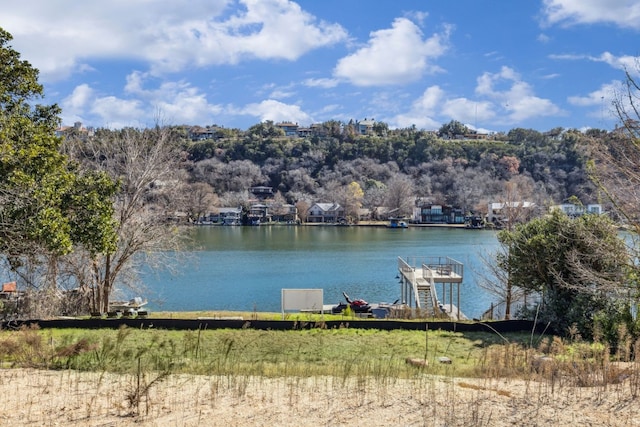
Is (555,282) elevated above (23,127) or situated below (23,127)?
below

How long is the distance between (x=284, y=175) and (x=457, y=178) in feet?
120

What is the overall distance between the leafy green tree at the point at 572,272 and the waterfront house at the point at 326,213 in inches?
3225

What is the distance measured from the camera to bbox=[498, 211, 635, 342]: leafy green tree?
477 inches

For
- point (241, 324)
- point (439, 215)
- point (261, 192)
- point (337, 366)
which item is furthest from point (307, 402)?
point (261, 192)

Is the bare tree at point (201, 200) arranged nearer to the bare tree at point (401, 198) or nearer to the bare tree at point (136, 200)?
the bare tree at point (401, 198)

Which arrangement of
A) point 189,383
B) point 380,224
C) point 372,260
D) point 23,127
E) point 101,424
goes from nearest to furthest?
point 101,424, point 189,383, point 23,127, point 372,260, point 380,224

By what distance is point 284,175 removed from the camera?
118812 mm

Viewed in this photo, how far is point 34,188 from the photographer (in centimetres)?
1229

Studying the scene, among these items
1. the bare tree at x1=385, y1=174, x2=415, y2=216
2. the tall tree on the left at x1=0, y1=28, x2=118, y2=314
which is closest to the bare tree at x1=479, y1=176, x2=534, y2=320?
the tall tree on the left at x1=0, y1=28, x2=118, y2=314

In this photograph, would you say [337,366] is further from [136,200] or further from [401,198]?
[401,198]

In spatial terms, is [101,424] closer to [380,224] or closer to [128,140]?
[128,140]

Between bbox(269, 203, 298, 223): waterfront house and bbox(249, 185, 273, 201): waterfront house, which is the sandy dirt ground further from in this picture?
bbox(249, 185, 273, 201): waterfront house

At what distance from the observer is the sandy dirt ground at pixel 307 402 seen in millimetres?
5551

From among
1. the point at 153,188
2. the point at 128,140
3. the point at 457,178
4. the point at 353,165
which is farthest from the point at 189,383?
the point at 353,165
